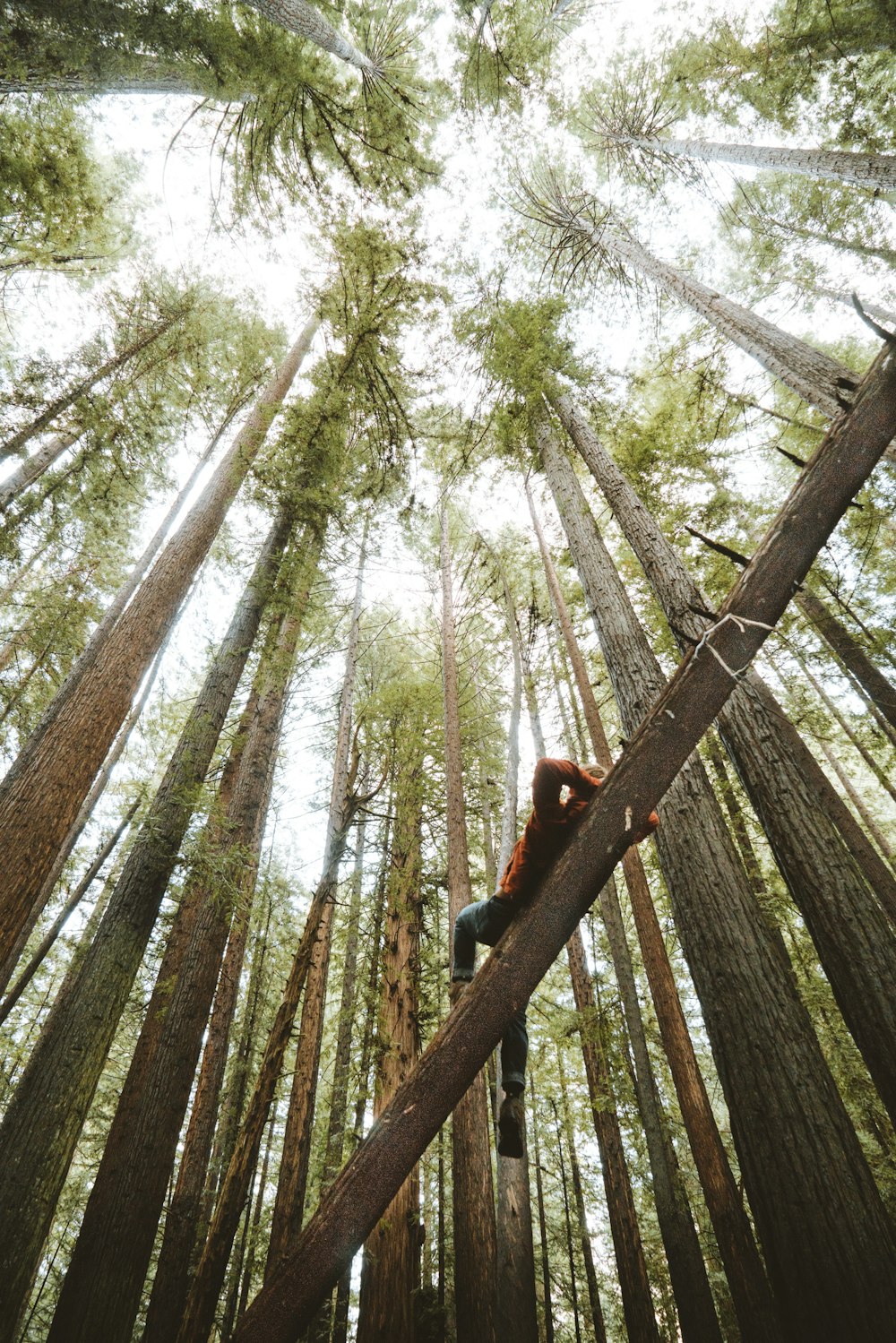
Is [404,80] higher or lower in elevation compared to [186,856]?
higher

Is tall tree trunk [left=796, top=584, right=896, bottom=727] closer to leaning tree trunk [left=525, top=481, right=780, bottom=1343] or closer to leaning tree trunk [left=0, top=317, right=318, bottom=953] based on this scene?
leaning tree trunk [left=525, top=481, right=780, bottom=1343]

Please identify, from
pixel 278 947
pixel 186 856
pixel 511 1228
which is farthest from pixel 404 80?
pixel 278 947

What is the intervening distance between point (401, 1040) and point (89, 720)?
17.1 feet

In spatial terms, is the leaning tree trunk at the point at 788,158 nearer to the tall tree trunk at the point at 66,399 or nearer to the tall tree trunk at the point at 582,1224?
the tall tree trunk at the point at 66,399

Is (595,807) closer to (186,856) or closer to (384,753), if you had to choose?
(186,856)

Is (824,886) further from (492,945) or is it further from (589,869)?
(589,869)

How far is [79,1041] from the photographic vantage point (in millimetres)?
4848

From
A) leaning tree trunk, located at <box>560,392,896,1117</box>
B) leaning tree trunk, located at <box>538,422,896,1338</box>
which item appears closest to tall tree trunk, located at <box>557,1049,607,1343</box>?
leaning tree trunk, located at <box>560,392,896,1117</box>

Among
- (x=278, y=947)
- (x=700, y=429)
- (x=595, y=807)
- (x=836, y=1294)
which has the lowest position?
(x=836, y=1294)

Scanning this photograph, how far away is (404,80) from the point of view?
6.38 metres

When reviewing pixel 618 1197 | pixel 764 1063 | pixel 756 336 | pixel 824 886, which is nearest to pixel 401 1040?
pixel 618 1197

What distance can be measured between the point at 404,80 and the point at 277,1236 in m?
14.1

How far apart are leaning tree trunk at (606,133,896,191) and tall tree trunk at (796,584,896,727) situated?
5.35 metres

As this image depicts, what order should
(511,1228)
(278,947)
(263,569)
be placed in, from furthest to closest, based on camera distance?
1. (278,947)
2. (263,569)
3. (511,1228)
